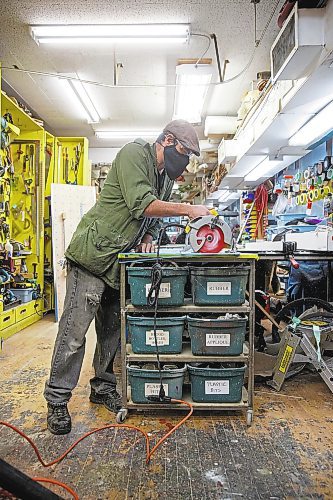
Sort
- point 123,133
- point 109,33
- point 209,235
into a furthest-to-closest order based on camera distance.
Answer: point 123,133
point 109,33
point 209,235

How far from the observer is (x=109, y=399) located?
258 cm

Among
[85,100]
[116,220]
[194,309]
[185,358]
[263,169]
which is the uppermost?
[85,100]

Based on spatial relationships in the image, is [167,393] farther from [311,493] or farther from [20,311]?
[20,311]

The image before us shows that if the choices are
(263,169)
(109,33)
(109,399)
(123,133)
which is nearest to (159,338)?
(109,399)

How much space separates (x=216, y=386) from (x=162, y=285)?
1.98 ft

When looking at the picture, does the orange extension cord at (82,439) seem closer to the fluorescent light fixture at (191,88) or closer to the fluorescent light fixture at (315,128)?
the fluorescent light fixture at (315,128)

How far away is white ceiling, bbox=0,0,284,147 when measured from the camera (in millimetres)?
3969

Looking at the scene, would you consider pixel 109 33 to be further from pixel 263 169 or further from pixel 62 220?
pixel 263 169

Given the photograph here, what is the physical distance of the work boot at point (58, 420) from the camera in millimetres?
2219

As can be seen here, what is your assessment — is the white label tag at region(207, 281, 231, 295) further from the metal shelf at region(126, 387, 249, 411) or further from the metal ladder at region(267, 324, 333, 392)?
the metal ladder at region(267, 324, 333, 392)

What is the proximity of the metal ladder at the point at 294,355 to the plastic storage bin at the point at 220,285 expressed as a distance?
656 millimetres

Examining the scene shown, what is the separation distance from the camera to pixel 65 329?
234 centimetres

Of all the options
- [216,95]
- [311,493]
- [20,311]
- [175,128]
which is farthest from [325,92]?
[20,311]

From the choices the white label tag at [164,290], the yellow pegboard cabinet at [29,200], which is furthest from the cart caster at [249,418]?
the yellow pegboard cabinet at [29,200]
